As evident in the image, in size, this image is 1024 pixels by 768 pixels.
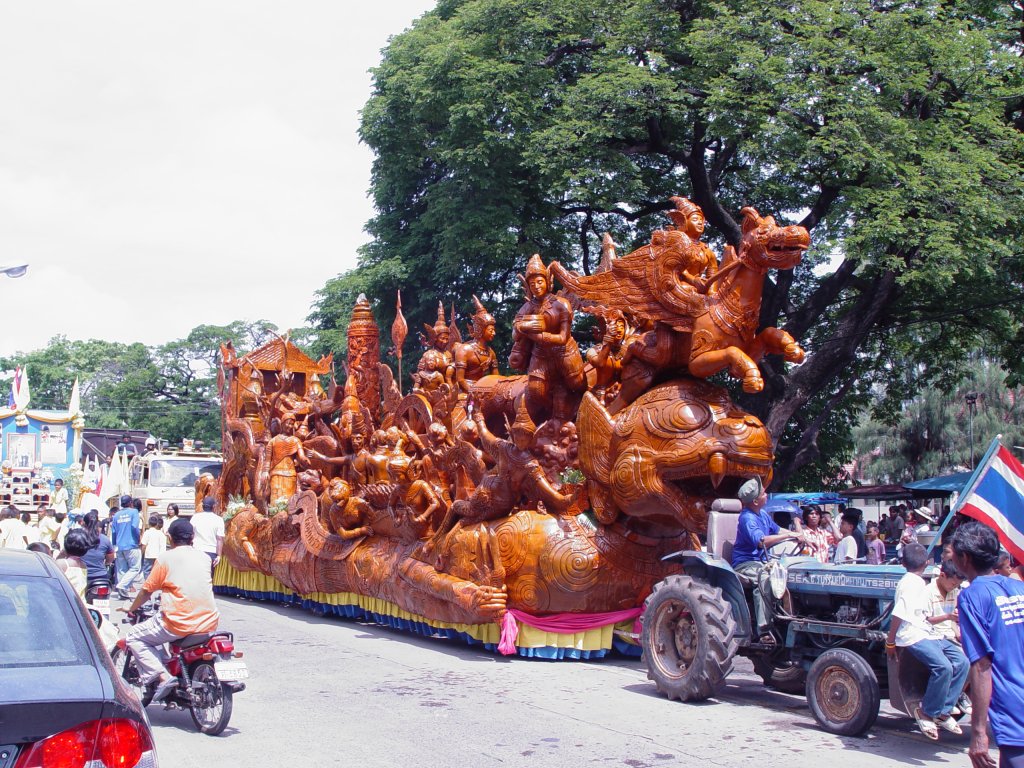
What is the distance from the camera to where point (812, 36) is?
Answer: 50.9ft

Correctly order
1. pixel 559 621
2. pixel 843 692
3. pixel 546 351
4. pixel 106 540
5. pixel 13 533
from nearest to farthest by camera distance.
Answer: pixel 843 692, pixel 559 621, pixel 546 351, pixel 13 533, pixel 106 540

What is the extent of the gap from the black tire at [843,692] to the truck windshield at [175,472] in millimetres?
15992

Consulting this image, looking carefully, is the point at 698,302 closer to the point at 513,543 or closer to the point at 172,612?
the point at 513,543

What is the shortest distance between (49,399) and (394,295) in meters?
43.3

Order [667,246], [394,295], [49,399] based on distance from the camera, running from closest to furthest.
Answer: [667,246] → [394,295] → [49,399]

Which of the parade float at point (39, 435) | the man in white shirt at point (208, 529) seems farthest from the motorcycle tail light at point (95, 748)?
the parade float at point (39, 435)

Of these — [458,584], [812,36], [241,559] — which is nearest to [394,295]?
[241,559]

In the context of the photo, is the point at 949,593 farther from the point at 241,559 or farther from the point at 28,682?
the point at 241,559

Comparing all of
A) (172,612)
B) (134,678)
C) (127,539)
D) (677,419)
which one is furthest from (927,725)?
(127,539)

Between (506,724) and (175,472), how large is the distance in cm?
1559

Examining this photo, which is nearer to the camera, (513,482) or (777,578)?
(777,578)

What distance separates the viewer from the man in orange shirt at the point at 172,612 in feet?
22.6

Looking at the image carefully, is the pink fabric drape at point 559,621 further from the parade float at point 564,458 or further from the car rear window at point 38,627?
the car rear window at point 38,627

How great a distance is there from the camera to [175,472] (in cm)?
2112
